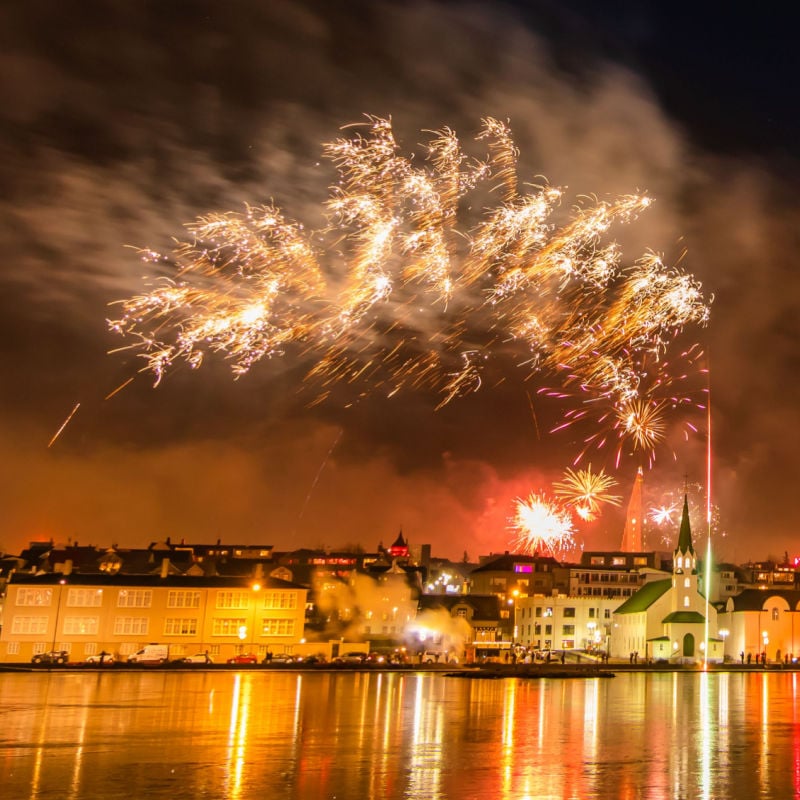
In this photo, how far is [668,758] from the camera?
22078 mm

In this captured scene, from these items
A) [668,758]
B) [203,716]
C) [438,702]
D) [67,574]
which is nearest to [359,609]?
[67,574]

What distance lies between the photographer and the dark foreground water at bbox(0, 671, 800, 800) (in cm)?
1752

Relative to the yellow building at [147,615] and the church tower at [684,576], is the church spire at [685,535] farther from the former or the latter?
the yellow building at [147,615]

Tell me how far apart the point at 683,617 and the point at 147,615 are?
5676 cm

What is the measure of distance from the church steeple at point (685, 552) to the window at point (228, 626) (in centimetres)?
5165

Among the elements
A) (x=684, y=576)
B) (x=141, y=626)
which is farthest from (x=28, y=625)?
(x=684, y=576)

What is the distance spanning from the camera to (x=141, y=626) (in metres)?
79.0

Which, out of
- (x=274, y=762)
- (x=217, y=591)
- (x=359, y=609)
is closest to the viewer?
(x=274, y=762)

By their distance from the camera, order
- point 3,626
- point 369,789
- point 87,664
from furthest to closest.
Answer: point 3,626, point 87,664, point 369,789

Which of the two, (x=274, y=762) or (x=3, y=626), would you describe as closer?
Result: (x=274, y=762)

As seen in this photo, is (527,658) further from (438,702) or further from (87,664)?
(438,702)

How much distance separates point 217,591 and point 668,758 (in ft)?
206

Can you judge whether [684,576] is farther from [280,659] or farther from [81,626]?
[81,626]

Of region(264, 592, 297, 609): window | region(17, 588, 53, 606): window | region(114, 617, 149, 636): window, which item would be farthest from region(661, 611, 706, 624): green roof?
region(17, 588, 53, 606): window
